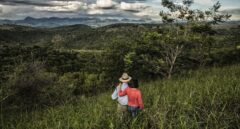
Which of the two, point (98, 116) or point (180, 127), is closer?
point (180, 127)

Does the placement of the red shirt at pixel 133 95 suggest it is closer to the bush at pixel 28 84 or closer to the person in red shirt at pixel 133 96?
the person in red shirt at pixel 133 96

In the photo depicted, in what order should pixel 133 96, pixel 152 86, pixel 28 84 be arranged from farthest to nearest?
1. pixel 28 84
2. pixel 152 86
3. pixel 133 96

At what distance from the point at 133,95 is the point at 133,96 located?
1.0 inches

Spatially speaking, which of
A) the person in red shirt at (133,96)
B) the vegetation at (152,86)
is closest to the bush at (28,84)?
the vegetation at (152,86)

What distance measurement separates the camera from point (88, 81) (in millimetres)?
60375

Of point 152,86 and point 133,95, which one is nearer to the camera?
point 133,95

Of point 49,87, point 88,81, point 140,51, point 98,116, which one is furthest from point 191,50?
point 88,81

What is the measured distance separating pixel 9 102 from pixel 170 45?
1514 cm

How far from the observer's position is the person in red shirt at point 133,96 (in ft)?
24.8

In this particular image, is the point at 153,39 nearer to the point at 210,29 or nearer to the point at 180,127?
the point at 210,29

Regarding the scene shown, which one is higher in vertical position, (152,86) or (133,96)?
(133,96)

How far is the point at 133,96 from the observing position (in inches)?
301

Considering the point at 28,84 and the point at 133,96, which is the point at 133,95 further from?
the point at 28,84

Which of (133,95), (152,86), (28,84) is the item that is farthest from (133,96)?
(28,84)
